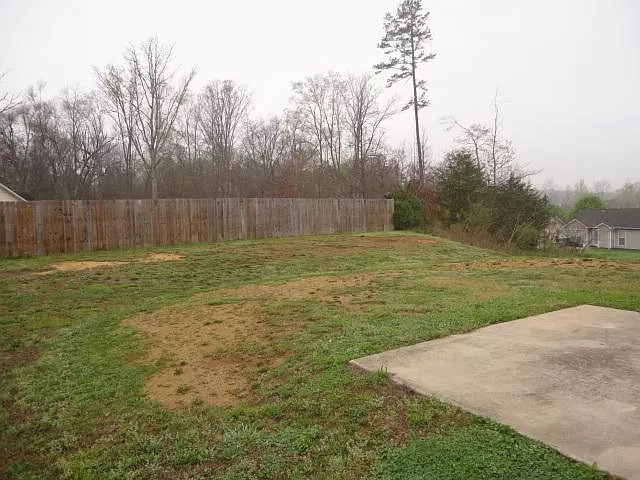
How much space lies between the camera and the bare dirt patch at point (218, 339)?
161 inches

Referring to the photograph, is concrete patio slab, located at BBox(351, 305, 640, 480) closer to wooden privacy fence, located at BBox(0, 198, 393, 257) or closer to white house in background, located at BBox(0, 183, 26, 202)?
wooden privacy fence, located at BBox(0, 198, 393, 257)

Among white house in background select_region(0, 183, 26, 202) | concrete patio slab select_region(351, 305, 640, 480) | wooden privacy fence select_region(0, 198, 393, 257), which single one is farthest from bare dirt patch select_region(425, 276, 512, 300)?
white house in background select_region(0, 183, 26, 202)

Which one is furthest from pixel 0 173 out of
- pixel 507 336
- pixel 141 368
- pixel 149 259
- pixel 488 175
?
pixel 507 336

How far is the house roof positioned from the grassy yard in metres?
39.2

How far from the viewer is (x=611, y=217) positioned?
45156mm

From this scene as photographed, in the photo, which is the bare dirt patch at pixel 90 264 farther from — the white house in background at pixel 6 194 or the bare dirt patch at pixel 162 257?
the white house in background at pixel 6 194

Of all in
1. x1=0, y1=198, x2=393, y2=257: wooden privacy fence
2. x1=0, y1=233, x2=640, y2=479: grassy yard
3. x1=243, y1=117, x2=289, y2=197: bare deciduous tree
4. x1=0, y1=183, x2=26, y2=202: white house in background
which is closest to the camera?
x1=0, y1=233, x2=640, y2=479: grassy yard

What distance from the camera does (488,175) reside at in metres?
25.9

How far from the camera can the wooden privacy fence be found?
13.6 metres

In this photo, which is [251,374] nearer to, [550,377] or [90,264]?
[550,377]

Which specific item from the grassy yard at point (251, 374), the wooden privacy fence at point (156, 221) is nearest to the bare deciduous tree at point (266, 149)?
the wooden privacy fence at point (156, 221)

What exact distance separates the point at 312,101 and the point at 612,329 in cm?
3161

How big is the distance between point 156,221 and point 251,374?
500 inches

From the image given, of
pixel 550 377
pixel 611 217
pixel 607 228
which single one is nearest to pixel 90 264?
pixel 550 377
